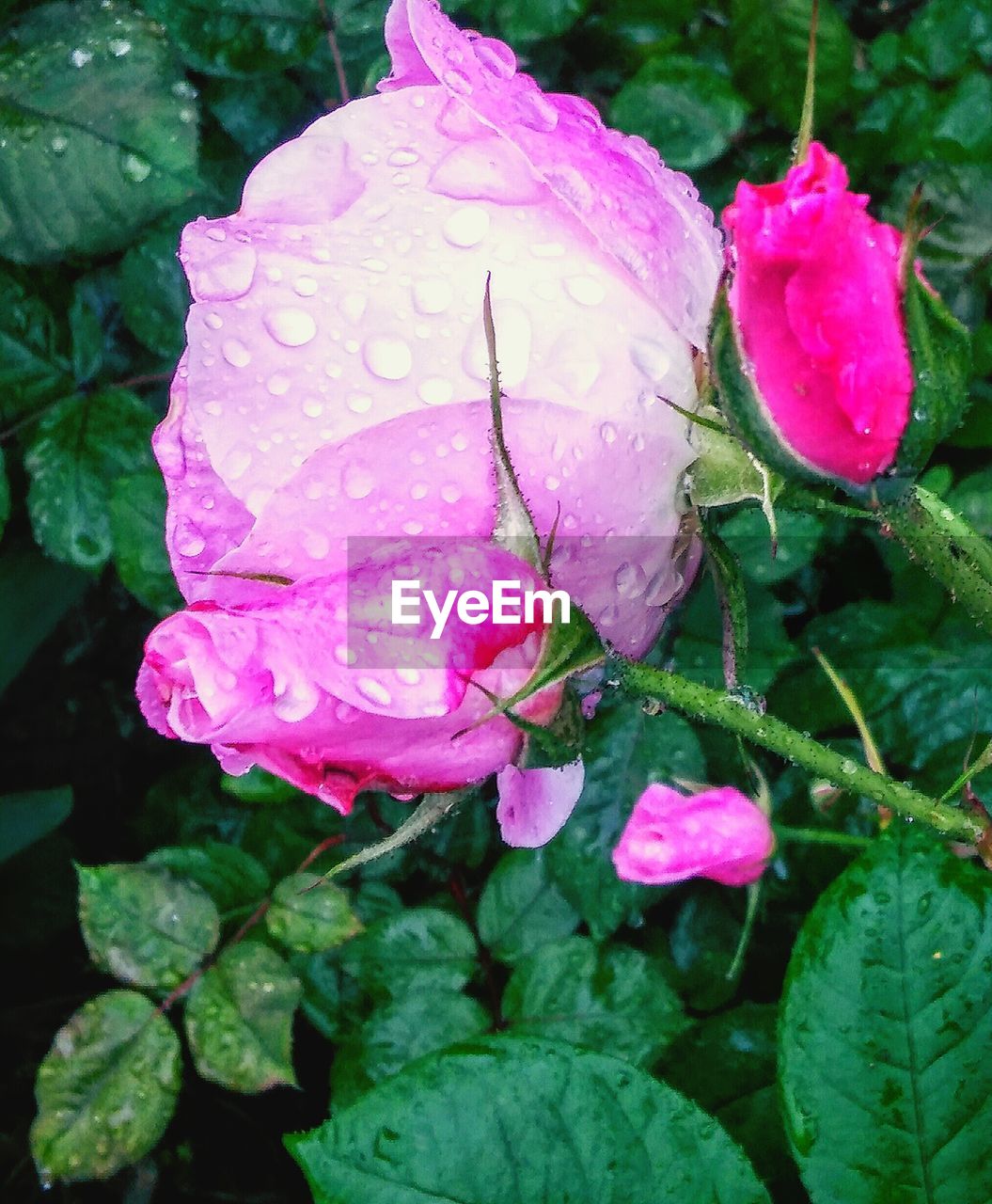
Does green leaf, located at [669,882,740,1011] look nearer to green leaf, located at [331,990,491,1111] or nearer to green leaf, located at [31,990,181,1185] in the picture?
green leaf, located at [331,990,491,1111]

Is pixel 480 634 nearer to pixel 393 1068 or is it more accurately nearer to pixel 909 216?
pixel 909 216

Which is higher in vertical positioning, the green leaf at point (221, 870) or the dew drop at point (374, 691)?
the dew drop at point (374, 691)

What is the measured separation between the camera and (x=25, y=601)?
95 centimetres

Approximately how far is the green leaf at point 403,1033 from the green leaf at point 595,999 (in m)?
0.03

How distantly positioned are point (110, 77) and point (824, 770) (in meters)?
0.69

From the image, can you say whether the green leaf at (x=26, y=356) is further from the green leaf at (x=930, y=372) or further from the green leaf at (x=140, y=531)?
the green leaf at (x=930, y=372)

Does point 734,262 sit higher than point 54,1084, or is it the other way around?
point 734,262

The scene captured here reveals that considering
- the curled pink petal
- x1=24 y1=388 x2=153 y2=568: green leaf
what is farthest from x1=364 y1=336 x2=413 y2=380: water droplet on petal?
x1=24 y1=388 x2=153 y2=568: green leaf

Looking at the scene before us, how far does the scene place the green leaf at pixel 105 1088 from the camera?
754mm

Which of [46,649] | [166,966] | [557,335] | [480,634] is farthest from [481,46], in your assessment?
[46,649]

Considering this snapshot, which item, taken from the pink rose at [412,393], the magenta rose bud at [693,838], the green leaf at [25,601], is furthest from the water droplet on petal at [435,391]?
the green leaf at [25,601]

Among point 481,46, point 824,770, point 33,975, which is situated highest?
point 481,46

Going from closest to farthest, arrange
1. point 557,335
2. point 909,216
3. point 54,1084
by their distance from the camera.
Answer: point 909,216 < point 557,335 < point 54,1084

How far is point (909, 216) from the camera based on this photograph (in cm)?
39
